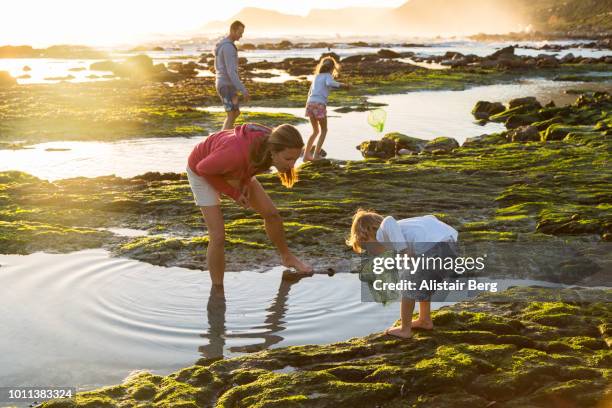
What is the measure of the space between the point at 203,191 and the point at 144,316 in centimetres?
125

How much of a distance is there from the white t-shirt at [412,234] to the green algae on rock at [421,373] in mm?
774

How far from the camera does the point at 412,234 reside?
16.8 ft

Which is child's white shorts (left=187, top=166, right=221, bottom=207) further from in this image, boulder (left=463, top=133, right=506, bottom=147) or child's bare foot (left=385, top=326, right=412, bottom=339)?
boulder (left=463, top=133, right=506, bottom=147)

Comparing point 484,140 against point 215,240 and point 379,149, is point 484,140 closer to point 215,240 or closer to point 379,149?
point 379,149

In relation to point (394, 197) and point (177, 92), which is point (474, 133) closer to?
point (394, 197)

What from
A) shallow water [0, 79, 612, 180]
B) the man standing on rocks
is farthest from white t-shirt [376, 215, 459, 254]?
shallow water [0, 79, 612, 180]

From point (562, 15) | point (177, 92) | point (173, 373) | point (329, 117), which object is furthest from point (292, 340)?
point (562, 15)

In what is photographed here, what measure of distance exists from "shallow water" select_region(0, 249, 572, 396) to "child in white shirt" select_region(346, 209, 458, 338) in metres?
0.91

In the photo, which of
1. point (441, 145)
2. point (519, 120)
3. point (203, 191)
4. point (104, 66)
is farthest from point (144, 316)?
point (104, 66)

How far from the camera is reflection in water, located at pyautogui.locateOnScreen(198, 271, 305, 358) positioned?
5711 mm

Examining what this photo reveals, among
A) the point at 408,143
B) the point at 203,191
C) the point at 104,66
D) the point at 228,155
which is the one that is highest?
the point at 104,66

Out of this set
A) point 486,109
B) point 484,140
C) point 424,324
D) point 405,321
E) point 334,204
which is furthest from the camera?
point 486,109

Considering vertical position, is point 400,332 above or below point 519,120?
below

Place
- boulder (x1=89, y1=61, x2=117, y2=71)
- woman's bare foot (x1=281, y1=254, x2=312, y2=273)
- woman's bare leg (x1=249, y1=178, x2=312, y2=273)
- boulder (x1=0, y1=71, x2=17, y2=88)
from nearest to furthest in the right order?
woman's bare leg (x1=249, y1=178, x2=312, y2=273) < woman's bare foot (x1=281, y1=254, x2=312, y2=273) < boulder (x1=0, y1=71, x2=17, y2=88) < boulder (x1=89, y1=61, x2=117, y2=71)
